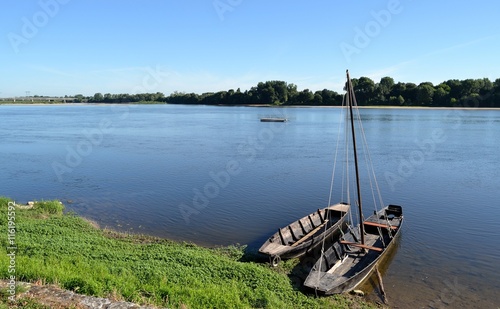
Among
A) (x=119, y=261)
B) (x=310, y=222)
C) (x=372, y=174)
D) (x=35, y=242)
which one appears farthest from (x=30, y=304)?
(x=372, y=174)

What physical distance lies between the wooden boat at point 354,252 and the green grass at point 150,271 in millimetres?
670

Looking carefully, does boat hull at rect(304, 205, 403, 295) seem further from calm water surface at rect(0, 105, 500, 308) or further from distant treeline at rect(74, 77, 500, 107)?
distant treeline at rect(74, 77, 500, 107)

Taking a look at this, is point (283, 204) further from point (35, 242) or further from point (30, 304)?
point (30, 304)

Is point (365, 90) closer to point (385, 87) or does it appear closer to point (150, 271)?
point (385, 87)

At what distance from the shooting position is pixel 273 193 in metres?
26.3

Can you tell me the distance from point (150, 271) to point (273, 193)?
14917mm

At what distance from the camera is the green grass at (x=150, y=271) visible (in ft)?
34.0

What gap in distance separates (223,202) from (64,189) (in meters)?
12.4

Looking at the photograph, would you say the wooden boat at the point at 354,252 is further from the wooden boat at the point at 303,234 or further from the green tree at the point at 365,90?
the green tree at the point at 365,90

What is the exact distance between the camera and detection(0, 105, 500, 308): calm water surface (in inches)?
619

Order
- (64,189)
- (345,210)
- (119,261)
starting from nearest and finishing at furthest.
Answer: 1. (119,261)
2. (345,210)
3. (64,189)

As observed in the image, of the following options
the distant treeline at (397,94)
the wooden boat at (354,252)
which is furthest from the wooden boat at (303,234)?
the distant treeline at (397,94)

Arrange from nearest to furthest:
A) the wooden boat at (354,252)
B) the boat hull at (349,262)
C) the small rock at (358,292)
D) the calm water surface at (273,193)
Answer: the boat hull at (349,262) → the wooden boat at (354,252) → the small rock at (358,292) → the calm water surface at (273,193)

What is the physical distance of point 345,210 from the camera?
20859mm
